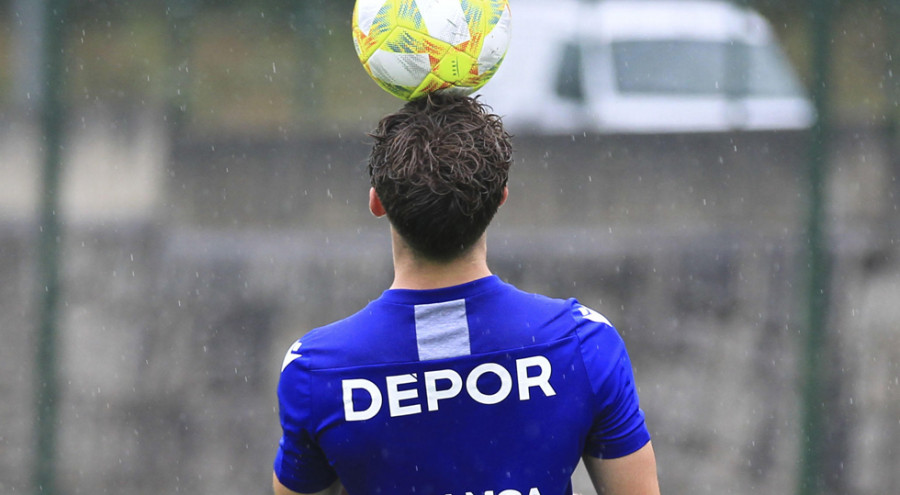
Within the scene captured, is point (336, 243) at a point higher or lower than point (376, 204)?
lower

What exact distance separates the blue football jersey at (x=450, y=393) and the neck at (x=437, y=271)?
0.02m

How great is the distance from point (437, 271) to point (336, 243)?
260 centimetres

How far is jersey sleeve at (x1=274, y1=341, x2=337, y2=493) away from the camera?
5.90ft

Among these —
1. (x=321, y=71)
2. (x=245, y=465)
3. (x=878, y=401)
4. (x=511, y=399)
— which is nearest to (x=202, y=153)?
(x=321, y=71)

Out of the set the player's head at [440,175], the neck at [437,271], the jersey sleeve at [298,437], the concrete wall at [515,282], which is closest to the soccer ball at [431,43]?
the player's head at [440,175]

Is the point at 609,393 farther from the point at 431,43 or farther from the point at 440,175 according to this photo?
the point at 431,43

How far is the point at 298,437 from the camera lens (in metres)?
1.83

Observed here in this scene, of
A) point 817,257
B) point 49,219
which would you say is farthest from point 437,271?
point 817,257

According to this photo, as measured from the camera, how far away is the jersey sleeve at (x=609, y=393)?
1806 millimetres

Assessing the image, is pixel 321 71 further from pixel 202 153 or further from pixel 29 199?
pixel 29 199

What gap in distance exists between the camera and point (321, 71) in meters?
4.45

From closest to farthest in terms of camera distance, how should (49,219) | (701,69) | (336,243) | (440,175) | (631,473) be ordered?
(440,175), (631,473), (49,219), (336,243), (701,69)

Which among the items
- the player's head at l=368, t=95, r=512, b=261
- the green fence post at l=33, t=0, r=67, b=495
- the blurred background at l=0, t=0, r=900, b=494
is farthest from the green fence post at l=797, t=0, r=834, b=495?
the green fence post at l=33, t=0, r=67, b=495

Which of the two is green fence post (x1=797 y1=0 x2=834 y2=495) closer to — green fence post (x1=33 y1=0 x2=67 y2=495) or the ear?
the ear
